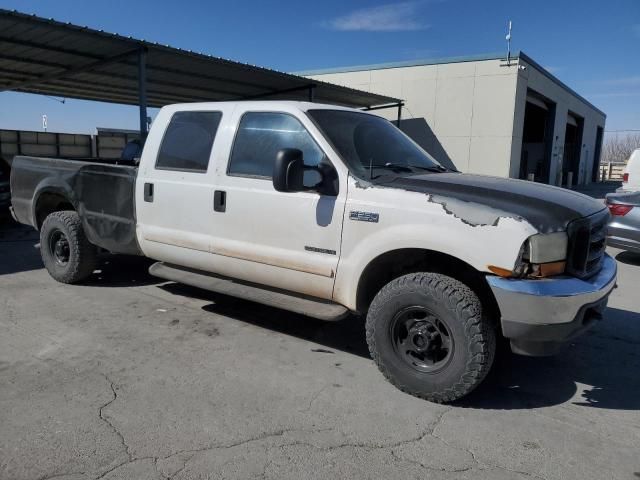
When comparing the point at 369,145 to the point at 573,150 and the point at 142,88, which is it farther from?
the point at 573,150

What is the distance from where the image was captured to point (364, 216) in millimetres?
3568

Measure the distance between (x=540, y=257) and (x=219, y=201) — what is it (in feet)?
8.55

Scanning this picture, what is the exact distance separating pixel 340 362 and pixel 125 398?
63.4 inches

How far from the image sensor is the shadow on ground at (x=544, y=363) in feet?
11.5

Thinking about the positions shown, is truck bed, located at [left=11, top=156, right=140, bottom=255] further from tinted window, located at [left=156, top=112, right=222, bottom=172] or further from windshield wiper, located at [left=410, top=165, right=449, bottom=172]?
windshield wiper, located at [left=410, top=165, right=449, bottom=172]

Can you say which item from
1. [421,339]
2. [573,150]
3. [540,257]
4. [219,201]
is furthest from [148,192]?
[573,150]

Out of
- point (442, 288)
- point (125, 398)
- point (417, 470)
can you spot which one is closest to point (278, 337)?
point (125, 398)

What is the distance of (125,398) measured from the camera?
333 cm

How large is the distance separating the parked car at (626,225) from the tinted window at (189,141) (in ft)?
21.3

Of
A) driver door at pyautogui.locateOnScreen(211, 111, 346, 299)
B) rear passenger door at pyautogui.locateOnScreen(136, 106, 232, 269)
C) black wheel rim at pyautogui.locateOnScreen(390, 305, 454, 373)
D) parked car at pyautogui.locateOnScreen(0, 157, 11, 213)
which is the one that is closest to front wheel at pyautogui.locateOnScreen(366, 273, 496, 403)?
black wheel rim at pyautogui.locateOnScreen(390, 305, 454, 373)

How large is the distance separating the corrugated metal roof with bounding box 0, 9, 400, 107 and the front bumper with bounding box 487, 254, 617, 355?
936cm

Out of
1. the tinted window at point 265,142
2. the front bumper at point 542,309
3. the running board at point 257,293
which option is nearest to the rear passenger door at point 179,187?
the running board at point 257,293

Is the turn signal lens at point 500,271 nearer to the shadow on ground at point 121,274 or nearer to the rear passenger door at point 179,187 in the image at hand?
the rear passenger door at point 179,187

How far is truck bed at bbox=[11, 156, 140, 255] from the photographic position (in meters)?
5.16
